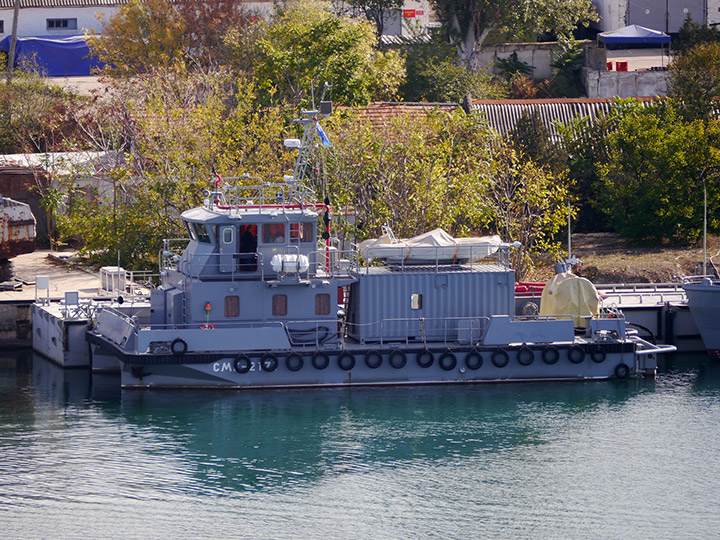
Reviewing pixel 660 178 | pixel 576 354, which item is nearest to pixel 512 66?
pixel 660 178

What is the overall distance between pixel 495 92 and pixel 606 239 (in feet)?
44.5

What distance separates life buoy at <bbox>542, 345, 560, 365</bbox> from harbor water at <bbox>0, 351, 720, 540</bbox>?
2.64ft

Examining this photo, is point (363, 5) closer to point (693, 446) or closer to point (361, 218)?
point (361, 218)

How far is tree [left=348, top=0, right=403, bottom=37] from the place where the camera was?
6156 centimetres

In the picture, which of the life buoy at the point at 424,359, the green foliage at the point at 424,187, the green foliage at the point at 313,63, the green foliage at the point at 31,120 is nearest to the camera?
the life buoy at the point at 424,359

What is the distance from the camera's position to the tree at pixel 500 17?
58.2 m

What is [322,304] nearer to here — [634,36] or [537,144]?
[537,144]

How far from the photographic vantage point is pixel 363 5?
6181 centimetres

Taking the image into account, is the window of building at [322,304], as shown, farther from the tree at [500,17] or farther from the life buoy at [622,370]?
the tree at [500,17]

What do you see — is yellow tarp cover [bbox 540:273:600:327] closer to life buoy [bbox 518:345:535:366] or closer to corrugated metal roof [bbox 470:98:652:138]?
life buoy [bbox 518:345:535:366]

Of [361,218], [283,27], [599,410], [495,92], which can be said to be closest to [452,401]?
[599,410]

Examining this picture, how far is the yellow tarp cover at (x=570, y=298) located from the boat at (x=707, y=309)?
3849mm

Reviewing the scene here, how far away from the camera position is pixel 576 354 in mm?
31078

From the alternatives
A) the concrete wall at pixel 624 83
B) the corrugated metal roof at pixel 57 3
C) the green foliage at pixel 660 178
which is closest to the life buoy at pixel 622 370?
the green foliage at pixel 660 178
